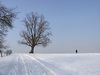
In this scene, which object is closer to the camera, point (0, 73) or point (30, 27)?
point (0, 73)

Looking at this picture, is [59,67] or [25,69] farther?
[59,67]

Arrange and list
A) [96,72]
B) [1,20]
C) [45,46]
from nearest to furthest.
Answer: [96,72] < [1,20] < [45,46]

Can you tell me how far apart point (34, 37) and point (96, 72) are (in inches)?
1986

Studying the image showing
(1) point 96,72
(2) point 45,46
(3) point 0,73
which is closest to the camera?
(1) point 96,72

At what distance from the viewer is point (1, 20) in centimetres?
2952

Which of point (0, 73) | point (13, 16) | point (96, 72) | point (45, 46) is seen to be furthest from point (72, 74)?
point (45, 46)

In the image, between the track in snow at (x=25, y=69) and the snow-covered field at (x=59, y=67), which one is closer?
the snow-covered field at (x=59, y=67)

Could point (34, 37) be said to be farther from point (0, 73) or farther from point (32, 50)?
point (0, 73)

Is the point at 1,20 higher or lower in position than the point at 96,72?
higher

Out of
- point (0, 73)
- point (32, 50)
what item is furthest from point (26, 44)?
point (0, 73)

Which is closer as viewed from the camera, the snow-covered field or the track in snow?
the snow-covered field

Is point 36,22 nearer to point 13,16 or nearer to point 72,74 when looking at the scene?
point 13,16

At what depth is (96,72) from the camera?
987cm

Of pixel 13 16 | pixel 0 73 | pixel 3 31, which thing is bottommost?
pixel 0 73
